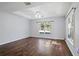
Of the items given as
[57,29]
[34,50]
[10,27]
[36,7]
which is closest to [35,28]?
[57,29]

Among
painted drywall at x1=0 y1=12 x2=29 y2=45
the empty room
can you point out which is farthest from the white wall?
painted drywall at x1=0 y1=12 x2=29 y2=45

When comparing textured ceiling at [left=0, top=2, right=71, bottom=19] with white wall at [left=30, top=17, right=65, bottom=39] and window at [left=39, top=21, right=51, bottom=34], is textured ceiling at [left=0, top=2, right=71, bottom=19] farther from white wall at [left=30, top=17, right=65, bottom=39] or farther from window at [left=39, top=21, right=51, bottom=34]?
window at [left=39, top=21, right=51, bottom=34]

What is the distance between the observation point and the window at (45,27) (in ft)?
25.0

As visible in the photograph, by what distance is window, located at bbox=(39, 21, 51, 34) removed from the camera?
7.63 m

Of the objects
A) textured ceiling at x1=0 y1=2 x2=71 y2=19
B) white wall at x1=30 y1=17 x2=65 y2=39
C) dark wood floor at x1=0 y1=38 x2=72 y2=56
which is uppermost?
textured ceiling at x1=0 y1=2 x2=71 y2=19

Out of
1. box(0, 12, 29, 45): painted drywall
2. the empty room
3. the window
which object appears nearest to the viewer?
the empty room

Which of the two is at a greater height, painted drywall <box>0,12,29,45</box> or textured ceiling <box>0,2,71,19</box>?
textured ceiling <box>0,2,71,19</box>

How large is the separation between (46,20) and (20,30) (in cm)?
275

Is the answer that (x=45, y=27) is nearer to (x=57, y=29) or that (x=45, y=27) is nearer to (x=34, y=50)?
(x=57, y=29)

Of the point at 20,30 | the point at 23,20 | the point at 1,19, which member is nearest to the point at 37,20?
the point at 23,20

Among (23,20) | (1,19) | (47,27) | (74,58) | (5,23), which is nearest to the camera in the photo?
(74,58)

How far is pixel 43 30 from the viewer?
7.95 metres

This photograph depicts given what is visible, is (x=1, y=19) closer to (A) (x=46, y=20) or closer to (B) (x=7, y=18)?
(B) (x=7, y=18)

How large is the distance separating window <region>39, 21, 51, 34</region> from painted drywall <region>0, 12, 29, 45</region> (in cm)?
206
